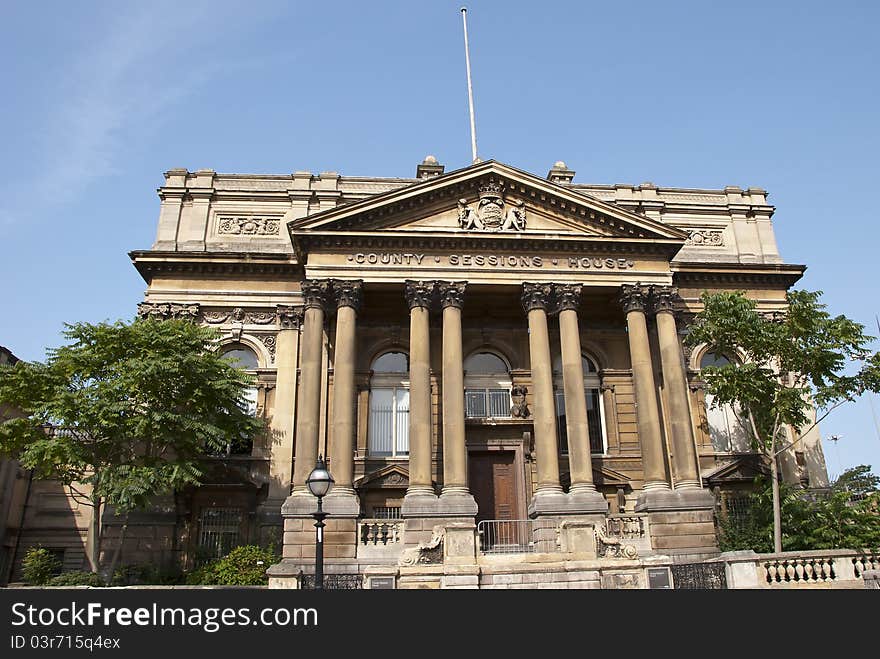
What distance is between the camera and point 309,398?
84.2ft

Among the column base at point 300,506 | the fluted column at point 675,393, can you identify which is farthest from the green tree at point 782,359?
the column base at point 300,506

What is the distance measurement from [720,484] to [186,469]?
2000 cm

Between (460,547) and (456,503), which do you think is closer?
(460,547)

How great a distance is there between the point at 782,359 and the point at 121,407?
2295cm

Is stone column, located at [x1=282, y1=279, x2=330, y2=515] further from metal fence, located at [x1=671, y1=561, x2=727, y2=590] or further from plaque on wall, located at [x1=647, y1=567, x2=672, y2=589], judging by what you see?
metal fence, located at [x1=671, y1=561, x2=727, y2=590]

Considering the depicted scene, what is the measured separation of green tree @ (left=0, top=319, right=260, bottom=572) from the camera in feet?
75.7

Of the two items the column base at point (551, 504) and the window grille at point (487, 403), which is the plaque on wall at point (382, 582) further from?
the window grille at point (487, 403)

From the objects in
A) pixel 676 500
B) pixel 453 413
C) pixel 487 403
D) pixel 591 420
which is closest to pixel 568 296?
pixel 487 403

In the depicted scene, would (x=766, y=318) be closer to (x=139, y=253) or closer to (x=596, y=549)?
(x=596, y=549)

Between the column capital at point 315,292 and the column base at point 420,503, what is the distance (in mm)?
7786

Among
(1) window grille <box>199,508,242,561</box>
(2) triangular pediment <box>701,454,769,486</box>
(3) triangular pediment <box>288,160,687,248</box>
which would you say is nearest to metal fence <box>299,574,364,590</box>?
(1) window grille <box>199,508,242,561</box>

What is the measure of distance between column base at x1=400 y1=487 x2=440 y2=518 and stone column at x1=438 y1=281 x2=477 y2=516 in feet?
0.88

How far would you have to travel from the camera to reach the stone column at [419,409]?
24062mm

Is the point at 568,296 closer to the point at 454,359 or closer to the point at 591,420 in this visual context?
the point at 454,359
